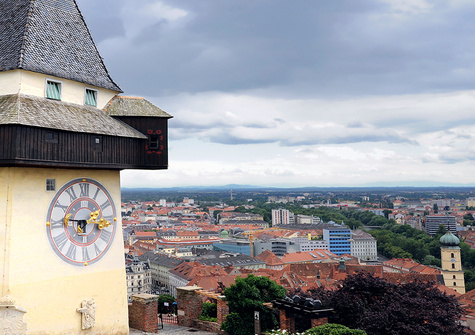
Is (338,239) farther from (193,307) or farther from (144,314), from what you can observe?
(144,314)

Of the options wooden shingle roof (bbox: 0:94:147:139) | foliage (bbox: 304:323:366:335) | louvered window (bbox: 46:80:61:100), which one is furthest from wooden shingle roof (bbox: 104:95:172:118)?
foliage (bbox: 304:323:366:335)

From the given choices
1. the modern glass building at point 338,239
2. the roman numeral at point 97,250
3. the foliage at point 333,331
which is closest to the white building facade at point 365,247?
the modern glass building at point 338,239

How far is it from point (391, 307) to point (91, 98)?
12.6 meters

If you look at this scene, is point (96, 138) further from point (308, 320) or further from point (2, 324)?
point (308, 320)

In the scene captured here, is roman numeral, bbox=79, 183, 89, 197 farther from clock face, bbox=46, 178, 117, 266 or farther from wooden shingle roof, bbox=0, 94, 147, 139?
wooden shingle roof, bbox=0, 94, 147, 139

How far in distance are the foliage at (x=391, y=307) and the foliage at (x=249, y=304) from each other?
6.84ft

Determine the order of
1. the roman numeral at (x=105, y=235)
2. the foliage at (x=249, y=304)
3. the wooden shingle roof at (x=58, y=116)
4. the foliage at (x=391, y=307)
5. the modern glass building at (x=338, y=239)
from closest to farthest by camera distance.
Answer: the wooden shingle roof at (x=58, y=116) < the foliage at (x=391, y=307) < the roman numeral at (x=105, y=235) < the foliage at (x=249, y=304) < the modern glass building at (x=338, y=239)

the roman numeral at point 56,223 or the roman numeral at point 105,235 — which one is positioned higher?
the roman numeral at point 56,223

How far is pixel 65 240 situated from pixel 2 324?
3263mm

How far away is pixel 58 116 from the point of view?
14211mm

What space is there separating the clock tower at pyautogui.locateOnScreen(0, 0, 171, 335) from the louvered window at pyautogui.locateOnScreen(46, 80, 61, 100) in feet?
0.11

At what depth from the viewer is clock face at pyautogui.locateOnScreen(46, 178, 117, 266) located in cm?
1459

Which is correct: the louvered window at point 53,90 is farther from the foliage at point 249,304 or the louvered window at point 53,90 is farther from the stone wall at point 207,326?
the foliage at point 249,304

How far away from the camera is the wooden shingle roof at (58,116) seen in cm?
1309
